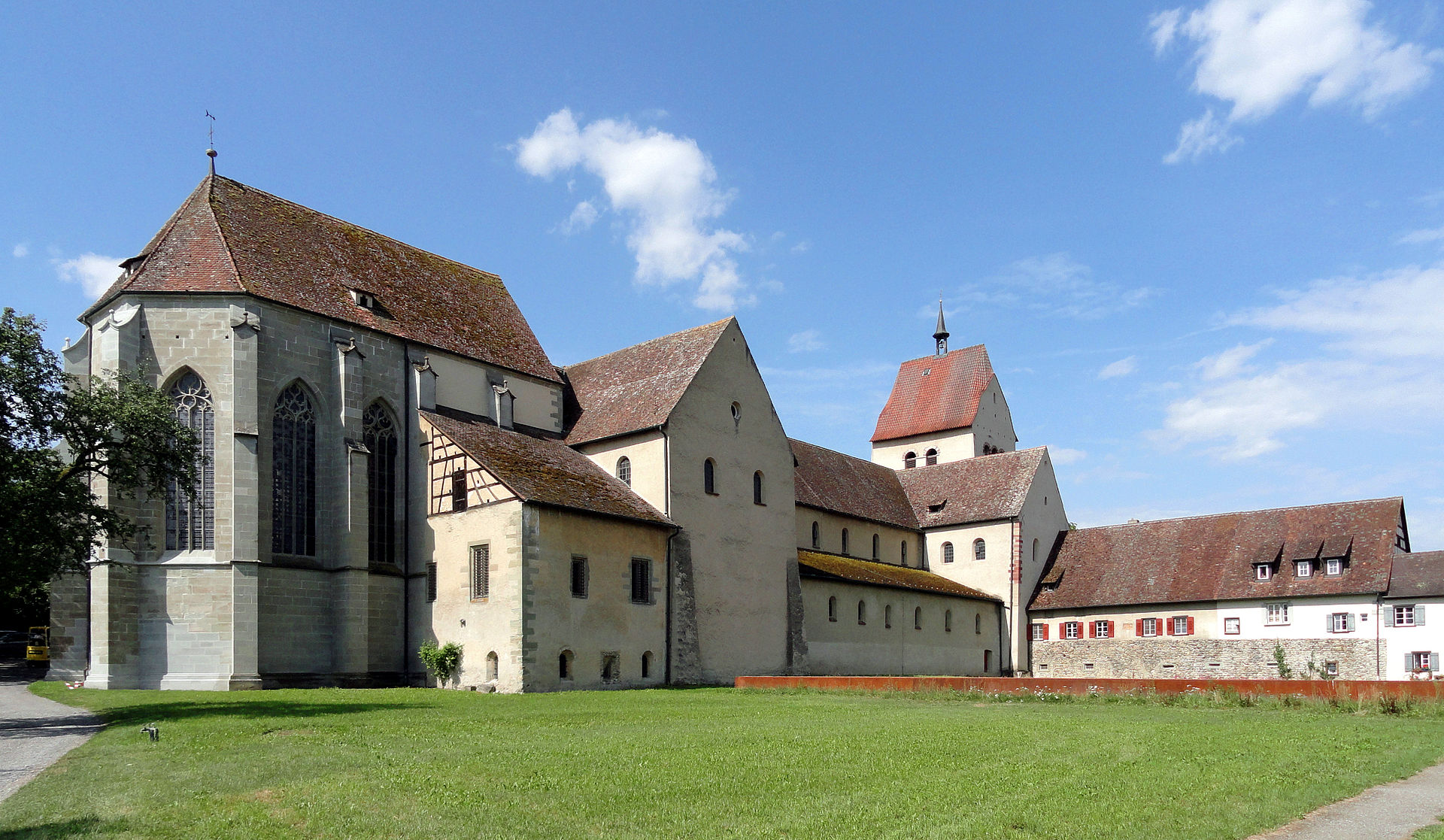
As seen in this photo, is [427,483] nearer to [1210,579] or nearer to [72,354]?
[72,354]

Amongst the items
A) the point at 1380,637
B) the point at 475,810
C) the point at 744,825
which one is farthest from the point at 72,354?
the point at 1380,637

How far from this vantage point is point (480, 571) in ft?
112

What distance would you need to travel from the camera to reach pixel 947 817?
35.9ft

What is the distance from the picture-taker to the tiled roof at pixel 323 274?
112 feet

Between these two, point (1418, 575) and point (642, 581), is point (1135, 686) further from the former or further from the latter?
point (1418, 575)

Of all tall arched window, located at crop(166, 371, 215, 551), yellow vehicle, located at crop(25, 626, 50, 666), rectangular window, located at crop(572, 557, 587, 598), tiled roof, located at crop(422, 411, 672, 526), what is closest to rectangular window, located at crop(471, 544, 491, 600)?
tiled roof, located at crop(422, 411, 672, 526)

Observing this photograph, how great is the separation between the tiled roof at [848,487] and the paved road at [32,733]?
99.1 feet

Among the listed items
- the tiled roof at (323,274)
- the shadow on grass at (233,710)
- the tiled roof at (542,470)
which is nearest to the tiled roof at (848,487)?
the tiled roof at (542,470)

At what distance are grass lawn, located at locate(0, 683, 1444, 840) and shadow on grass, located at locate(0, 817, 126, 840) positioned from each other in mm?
33

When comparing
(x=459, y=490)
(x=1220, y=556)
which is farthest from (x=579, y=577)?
(x=1220, y=556)

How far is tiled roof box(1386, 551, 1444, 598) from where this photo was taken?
4578cm

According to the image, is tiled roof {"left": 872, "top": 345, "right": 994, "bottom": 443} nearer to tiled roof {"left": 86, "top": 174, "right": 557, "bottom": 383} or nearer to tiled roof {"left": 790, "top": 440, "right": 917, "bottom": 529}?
tiled roof {"left": 790, "top": 440, "right": 917, "bottom": 529}

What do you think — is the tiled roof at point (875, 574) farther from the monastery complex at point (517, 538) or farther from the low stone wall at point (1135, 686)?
the low stone wall at point (1135, 686)

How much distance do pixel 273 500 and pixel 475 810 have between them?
991 inches
